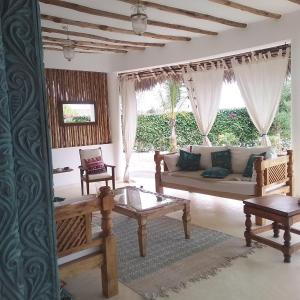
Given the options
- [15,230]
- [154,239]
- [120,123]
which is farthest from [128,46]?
[15,230]

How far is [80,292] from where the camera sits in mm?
2641

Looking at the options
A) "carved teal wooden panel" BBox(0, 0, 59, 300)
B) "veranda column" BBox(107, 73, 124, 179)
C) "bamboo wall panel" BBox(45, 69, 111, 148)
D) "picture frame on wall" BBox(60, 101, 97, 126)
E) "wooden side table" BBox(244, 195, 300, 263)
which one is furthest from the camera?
"veranda column" BBox(107, 73, 124, 179)

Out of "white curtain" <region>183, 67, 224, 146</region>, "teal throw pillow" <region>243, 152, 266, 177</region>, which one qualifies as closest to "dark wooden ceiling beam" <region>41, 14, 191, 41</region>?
"white curtain" <region>183, 67, 224, 146</region>

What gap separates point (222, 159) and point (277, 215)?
2037 mm

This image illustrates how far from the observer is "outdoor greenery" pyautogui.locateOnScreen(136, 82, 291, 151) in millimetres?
6387

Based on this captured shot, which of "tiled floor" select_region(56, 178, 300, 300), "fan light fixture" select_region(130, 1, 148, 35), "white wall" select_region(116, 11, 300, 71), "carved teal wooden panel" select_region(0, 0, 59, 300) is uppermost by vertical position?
"white wall" select_region(116, 11, 300, 71)

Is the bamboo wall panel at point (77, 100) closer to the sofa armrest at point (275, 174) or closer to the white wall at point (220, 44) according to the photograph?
the white wall at point (220, 44)

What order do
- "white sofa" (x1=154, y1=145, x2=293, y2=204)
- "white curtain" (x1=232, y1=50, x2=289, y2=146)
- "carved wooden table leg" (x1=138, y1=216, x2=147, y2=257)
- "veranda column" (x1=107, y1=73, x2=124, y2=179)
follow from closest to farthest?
"carved wooden table leg" (x1=138, y1=216, x2=147, y2=257)
"white sofa" (x1=154, y1=145, x2=293, y2=204)
"white curtain" (x1=232, y1=50, x2=289, y2=146)
"veranda column" (x1=107, y1=73, x2=124, y2=179)

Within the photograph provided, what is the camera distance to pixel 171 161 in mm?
5441

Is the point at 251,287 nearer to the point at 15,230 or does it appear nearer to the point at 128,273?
the point at 128,273

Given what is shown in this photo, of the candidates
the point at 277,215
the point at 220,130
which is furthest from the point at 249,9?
the point at 220,130

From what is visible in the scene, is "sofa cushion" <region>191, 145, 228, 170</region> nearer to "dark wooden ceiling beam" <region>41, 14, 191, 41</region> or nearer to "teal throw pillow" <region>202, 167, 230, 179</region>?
"teal throw pillow" <region>202, 167, 230, 179</region>

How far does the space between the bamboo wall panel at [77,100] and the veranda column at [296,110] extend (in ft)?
13.2

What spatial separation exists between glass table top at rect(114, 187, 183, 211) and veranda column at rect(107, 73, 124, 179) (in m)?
3.11
